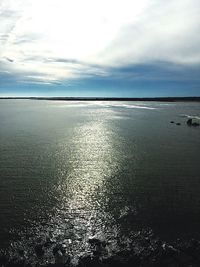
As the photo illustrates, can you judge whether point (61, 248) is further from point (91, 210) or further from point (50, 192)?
point (50, 192)

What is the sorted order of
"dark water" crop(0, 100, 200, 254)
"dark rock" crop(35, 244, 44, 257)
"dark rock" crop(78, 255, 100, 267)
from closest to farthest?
1. "dark rock" crop(78, 255, 100, 267)
2. "dark rock" crop(35, 244, 44, 257)
3. "dark water" crop(0, 100, 200, 254)

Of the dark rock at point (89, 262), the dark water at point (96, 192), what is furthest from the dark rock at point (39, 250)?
the dark rock at point (89, 262)

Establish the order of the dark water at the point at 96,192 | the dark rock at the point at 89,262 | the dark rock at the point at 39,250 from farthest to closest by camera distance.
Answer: the dark water at the point at 96,192 < the dark rock at the point at 39,250 < the dark rock at the point at 89,262

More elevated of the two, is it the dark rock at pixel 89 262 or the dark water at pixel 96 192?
the dark water at pixel 96 192

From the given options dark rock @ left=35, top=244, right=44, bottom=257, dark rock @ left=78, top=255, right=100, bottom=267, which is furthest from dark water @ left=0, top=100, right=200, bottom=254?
dark rock @ left=35, top=244, right=44, bottom=257

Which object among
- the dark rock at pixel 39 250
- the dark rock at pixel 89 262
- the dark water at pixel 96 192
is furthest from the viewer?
the dark water at pixel 96 192

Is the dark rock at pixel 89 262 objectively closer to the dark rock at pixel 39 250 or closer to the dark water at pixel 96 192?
the dark water at pixel 96 192

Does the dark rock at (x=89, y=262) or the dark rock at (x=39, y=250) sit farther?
the dark rock at (x=39, y=250)

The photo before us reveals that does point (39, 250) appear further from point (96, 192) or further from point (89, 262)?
point (96, 192)

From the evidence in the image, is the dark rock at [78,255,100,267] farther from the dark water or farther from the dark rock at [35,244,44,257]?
the dark rock at [35,244,44,257]

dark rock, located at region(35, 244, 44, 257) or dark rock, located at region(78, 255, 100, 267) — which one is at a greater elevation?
dark rock, located at region(35, 244, 44, 257)

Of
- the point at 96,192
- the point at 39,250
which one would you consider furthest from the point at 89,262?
the point at 96,192

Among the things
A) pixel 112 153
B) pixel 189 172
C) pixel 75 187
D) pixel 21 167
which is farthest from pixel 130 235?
pixel 112 153
